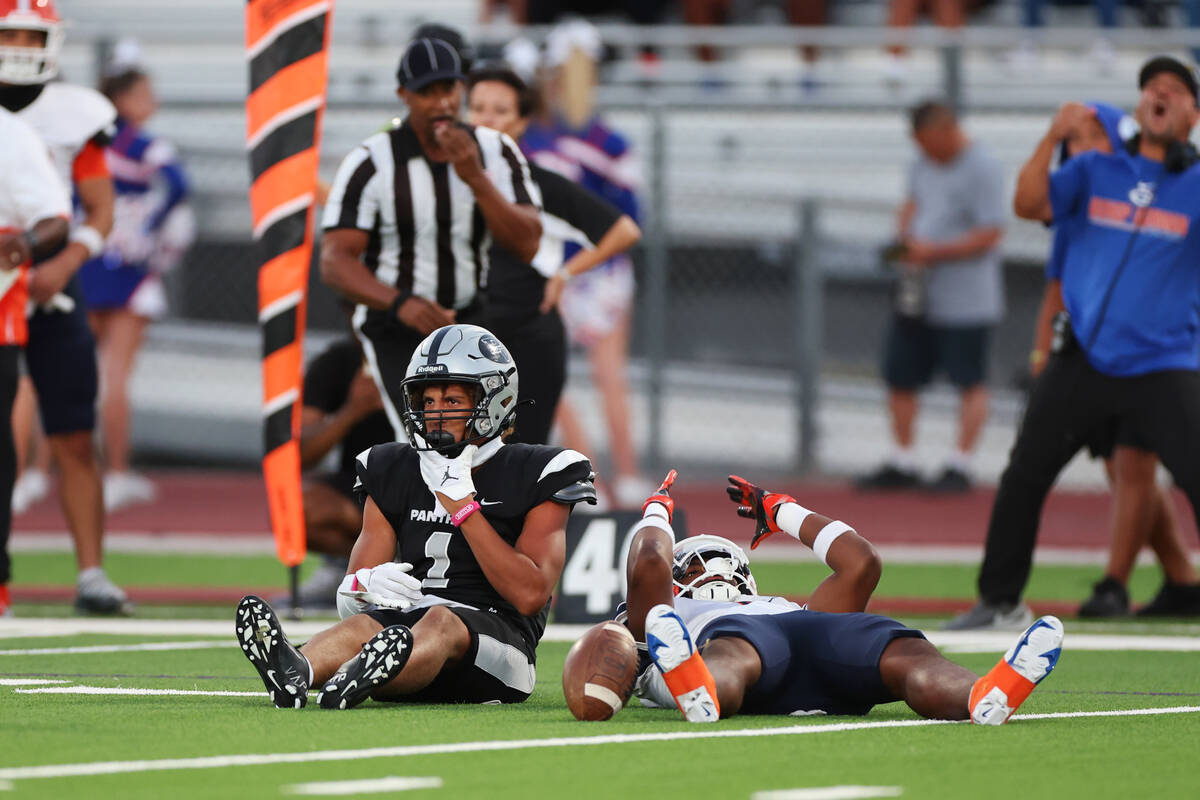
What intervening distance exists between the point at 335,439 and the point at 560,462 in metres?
3.67

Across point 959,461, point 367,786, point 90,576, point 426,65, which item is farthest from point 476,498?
point 959,461

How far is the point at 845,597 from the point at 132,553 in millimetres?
7083

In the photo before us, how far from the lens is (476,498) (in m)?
6.11

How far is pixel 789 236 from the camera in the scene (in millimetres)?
15453

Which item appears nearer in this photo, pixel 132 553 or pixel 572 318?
pixel 132 553

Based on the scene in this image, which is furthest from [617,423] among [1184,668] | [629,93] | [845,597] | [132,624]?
[845,597]

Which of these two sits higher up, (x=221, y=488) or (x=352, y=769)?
(x=352, y=769)

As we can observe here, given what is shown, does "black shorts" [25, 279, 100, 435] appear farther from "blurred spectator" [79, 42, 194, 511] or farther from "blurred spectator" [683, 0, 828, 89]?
"blurred spectator" [683, 0, 828, 89]

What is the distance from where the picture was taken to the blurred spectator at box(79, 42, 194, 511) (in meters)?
13.5

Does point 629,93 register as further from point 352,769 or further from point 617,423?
point 352,769

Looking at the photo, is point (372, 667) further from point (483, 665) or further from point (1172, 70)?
point (1172, 70)

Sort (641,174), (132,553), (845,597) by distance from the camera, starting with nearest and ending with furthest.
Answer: (845,597), (132,553), (641,174)

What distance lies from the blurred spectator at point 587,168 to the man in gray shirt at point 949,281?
2.06 metres

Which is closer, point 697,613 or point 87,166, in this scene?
point 697,613
